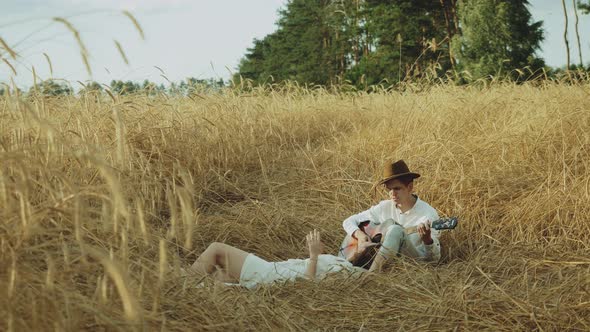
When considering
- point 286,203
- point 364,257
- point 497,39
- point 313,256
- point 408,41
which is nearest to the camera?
point 313,256

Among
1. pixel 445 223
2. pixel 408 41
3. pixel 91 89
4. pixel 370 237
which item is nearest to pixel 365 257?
pixel 370 237

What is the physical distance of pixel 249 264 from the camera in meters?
3.49

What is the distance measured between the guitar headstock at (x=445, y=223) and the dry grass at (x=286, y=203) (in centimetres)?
25

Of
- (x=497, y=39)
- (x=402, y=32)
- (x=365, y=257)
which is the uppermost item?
(x=402, y=32)

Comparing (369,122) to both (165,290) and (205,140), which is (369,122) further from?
(165,290)

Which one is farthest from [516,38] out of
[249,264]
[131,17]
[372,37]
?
[131,17]

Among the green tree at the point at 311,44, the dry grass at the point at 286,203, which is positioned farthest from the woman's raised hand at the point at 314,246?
the green tree at the point at 311,44

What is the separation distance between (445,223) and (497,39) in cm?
931

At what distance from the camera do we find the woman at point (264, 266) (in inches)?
134

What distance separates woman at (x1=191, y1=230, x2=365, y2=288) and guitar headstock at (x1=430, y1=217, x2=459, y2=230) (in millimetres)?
550

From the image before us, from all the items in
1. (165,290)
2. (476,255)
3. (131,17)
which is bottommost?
(476,255)

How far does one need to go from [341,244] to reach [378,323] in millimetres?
1503

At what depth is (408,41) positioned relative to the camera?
1650cm

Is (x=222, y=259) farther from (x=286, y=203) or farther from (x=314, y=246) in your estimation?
(x=286, y=203)
